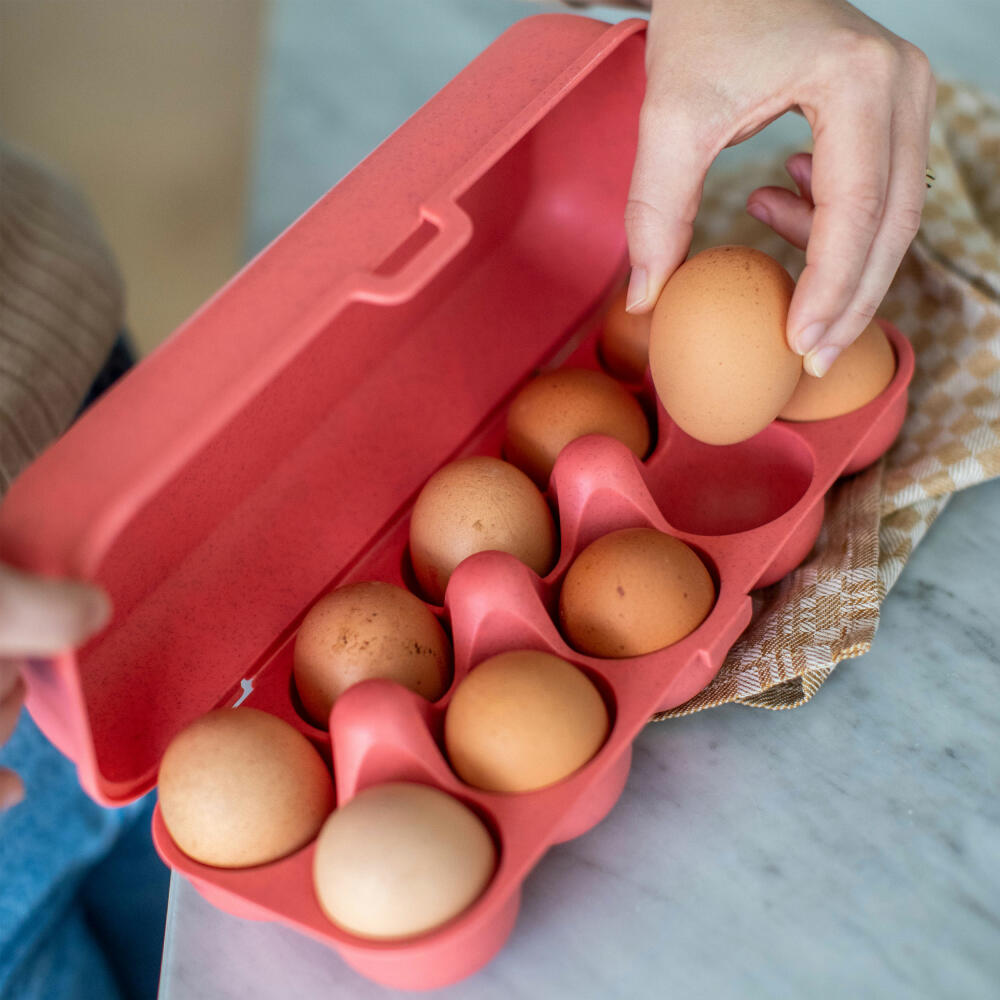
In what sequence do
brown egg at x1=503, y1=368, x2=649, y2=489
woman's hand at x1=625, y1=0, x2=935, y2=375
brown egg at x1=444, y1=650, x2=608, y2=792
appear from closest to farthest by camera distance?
brown egg at x1=444, y1=650, x2=608, y2=792
woman's hand at x1=625, y1=0, x2=935, y2=375
brown egg at x1=503, y1=368, x2=649, y2=489

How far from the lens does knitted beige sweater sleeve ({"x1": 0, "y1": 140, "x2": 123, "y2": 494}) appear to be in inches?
35.3

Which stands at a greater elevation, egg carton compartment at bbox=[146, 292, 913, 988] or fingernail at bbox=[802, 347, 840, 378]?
fingernail at bbox=[802, 347, 840, 378]

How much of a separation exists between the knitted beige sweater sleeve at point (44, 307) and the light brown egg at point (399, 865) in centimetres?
49

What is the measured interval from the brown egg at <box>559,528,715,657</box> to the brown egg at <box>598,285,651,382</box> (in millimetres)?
227

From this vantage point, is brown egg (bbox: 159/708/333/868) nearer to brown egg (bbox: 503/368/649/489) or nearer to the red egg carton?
the red egg carton

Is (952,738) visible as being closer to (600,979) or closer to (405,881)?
(600,979)

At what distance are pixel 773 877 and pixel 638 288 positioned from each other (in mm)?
416

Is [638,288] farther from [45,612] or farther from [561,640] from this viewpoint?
[45,612]

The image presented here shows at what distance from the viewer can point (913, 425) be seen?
0.88 meters

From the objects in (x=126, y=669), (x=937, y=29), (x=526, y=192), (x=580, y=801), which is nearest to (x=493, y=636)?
(x=580, y=801)

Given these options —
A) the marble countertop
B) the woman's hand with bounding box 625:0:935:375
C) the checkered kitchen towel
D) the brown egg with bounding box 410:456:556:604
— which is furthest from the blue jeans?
the woman's hand with bounding box 625:0:935:375

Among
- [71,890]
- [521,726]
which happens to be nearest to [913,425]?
[521,726]

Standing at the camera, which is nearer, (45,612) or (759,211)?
(45,612)

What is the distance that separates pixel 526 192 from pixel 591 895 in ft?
1.92
